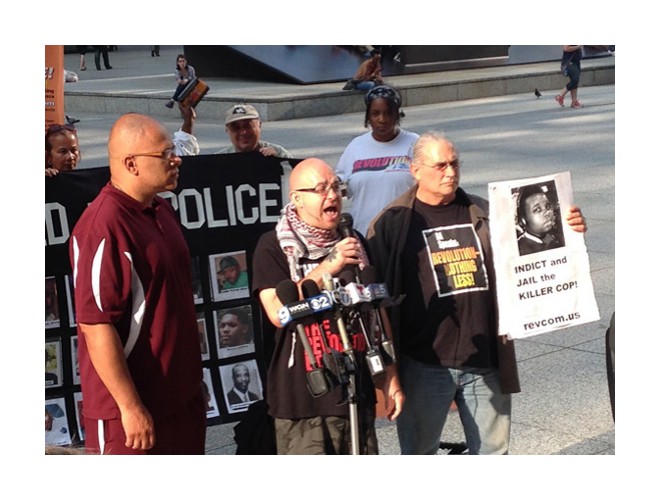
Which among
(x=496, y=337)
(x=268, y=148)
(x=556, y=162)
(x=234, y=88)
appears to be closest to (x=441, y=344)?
(x=496, y=337)

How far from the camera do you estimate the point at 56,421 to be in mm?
5207

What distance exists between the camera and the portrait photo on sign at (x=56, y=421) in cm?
518

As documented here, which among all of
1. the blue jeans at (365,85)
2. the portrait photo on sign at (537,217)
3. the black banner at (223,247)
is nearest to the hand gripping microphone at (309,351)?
the portrait photo on sign at (537,217)

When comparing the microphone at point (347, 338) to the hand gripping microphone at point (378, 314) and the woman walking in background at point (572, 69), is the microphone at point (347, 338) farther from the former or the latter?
the woman walking in background at point (572, 69)

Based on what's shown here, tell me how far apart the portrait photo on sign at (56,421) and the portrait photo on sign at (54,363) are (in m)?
0.09

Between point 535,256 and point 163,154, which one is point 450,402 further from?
point 163,154

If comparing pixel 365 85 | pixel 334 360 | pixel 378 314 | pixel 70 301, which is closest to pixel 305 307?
pixel 334 360

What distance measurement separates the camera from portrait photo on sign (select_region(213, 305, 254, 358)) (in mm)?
5574

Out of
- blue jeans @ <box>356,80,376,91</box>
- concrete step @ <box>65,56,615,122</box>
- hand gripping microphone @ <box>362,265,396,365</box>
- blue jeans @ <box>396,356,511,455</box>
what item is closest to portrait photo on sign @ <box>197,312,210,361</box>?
blue jeans @ <box>396,356,511,455</box>

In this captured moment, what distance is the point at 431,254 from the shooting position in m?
4.23

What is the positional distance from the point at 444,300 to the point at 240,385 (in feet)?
5.72

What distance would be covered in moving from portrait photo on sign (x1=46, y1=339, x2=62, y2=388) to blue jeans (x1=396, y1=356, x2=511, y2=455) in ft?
6.04

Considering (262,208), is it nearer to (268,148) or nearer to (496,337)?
(268,148)
